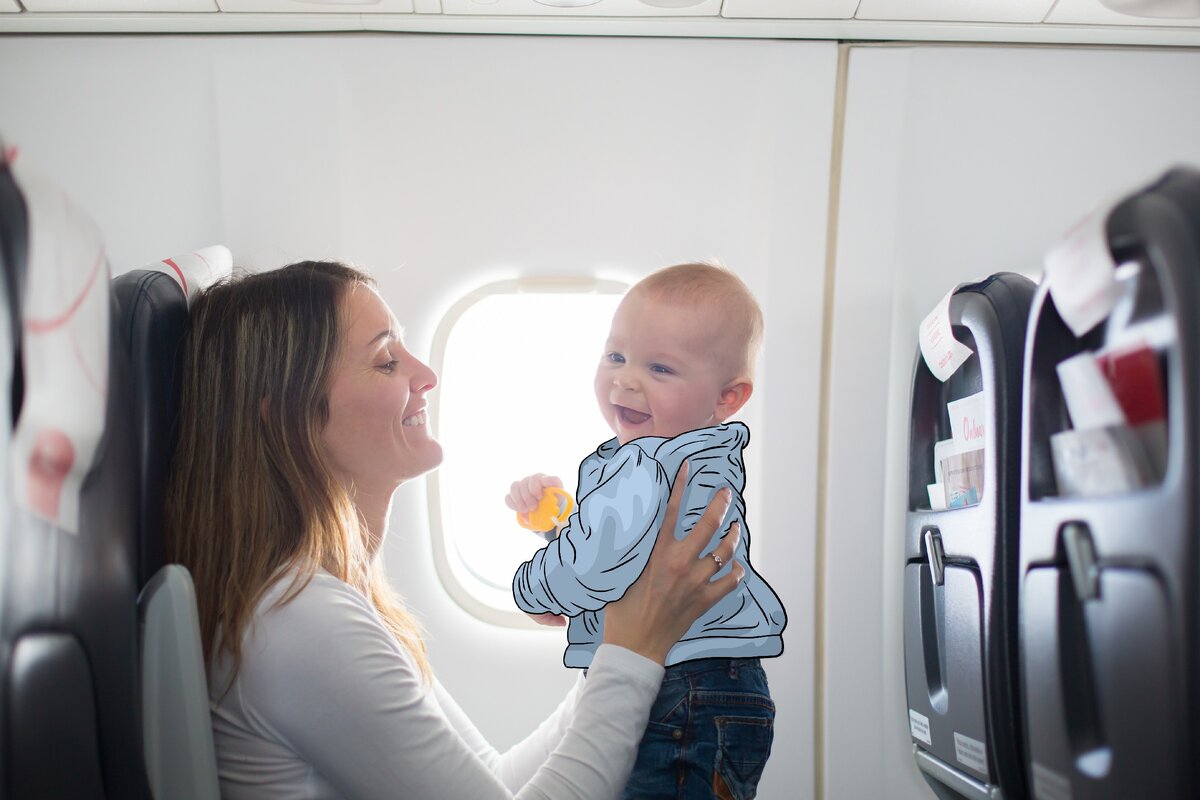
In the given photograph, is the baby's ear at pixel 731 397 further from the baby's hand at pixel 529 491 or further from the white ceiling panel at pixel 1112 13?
the white ceiling panel at pixel 1112 13

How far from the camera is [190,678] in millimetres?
1230

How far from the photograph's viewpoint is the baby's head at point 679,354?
1.63 m

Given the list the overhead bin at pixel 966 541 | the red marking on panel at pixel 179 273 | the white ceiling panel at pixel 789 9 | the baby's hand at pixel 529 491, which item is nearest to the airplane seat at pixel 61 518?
the red marking on panel at pixel 179 273

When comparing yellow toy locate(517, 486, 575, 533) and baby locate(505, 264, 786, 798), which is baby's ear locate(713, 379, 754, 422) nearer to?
baby locate(505, 264, 786, 798)

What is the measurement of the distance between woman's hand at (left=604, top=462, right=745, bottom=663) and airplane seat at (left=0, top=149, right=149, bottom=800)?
742mm

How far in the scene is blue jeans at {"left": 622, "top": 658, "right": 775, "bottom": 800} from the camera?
1537 mm

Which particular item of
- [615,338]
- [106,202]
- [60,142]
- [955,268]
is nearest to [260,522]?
[615,338]

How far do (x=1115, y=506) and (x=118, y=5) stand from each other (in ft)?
6.73

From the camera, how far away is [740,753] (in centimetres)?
155

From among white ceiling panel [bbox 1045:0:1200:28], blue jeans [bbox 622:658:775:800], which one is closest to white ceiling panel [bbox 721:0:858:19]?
white ceiling panel [bbox 1045:0:1200:28]

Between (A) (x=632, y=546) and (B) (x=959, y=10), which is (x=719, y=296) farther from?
(B) (x=959, y=10)

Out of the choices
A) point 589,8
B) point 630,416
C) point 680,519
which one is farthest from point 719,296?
point 589,8

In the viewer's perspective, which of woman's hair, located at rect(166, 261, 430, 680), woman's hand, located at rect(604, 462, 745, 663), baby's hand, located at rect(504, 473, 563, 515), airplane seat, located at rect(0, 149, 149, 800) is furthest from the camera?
baby's hand, located at rect(504, 473, 563, 515)

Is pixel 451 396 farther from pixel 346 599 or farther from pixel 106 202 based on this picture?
pixel 106 202
